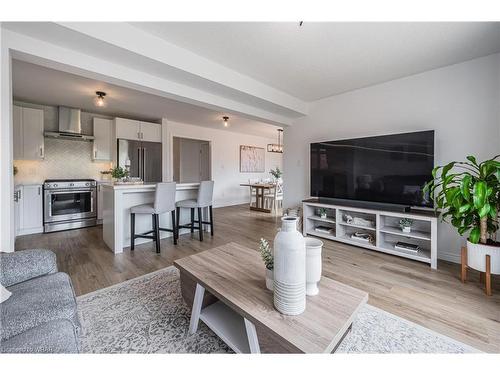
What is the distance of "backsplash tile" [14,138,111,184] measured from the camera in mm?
4152

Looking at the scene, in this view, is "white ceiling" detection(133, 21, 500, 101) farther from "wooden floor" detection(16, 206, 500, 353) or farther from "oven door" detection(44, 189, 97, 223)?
"oven door" detection(44, 189, 97, 223)

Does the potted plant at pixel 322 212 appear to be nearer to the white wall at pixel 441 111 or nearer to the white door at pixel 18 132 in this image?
the white wall at pixel 441 111

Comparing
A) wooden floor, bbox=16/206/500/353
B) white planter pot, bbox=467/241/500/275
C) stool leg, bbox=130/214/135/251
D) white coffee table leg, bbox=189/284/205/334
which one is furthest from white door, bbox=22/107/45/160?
white planter pot, bbox=467/241/500/275

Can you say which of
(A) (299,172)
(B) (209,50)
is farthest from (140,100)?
(A) (299,172)

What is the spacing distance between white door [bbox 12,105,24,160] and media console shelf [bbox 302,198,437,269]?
16.4 feet

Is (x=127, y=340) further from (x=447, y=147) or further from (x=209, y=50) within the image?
(x=447, y=147)

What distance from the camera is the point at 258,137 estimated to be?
26.0 feet

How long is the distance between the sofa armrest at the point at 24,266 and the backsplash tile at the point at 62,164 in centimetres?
396

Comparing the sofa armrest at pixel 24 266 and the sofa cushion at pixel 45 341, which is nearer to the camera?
the sofa cushion at pixel 45 341

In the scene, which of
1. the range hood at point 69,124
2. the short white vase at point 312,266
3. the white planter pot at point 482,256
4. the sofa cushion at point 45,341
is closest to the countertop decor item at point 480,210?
the white planter pot at point 482,256

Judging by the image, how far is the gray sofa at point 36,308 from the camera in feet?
2.83

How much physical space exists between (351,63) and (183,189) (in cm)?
306

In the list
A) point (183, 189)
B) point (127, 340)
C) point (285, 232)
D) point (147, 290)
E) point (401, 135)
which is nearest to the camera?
point (285, 232)

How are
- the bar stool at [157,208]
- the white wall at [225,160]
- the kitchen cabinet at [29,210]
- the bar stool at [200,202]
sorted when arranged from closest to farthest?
1. the bar stool at [157,208]
2. the bar stool at [200,202]
3. the kitchen cabinet at [29,210]
4. the white wall at [225,160]
